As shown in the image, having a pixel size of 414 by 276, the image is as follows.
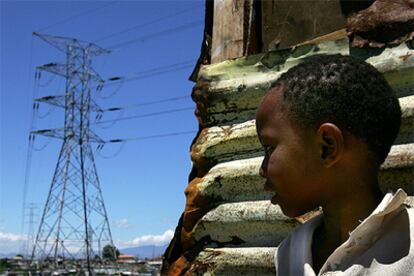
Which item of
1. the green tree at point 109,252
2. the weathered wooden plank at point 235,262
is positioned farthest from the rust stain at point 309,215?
the green tree at point 109,252

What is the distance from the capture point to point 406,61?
1.82m

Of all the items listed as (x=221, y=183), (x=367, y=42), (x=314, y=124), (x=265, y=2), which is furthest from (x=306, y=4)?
(x=314, y=124)

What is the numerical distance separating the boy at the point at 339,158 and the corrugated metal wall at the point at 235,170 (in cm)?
55

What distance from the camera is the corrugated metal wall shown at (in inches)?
80.2

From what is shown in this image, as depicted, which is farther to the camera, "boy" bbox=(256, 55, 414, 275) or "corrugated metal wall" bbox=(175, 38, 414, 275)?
"corrugated metal wall" bbox=(175, 38, 414, 275)

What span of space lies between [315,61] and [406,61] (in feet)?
1.86

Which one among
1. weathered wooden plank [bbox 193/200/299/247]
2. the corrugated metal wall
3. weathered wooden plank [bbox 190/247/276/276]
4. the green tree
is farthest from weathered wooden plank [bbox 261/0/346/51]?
the green tree

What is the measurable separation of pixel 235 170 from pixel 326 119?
918 mm

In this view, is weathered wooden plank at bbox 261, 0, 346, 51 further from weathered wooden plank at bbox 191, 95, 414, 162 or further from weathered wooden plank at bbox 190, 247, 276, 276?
weathered wooden plank at bbox 190, 247, 276, 276

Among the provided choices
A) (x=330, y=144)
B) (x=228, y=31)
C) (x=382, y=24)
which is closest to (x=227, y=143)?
(x=228, y=31)

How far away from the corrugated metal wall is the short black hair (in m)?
0.56

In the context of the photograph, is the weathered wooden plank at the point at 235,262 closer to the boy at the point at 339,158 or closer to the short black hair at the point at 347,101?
the boy at the point at 339,158

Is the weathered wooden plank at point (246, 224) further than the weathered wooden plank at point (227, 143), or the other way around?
the weathered wooden plank at point (227, 143)

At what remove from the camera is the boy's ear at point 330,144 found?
130 cm
